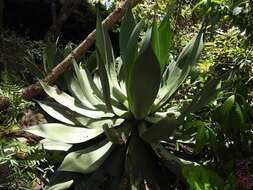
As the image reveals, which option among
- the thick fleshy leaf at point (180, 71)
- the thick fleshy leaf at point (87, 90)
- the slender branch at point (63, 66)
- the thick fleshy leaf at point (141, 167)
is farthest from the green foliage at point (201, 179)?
the slender branch at point (63, 66)

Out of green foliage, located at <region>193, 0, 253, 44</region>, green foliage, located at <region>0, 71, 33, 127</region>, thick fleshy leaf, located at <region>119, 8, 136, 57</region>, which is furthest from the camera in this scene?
thick fleshy leaf, located at <region>119, 8, 136, 57</region>

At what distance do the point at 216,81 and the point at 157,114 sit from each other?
477mm

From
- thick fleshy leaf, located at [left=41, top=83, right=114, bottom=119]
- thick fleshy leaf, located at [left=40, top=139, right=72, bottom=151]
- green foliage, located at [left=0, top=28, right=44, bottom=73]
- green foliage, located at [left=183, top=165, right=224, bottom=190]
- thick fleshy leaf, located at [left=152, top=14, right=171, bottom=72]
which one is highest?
green foliage, located at [left=0, top=28, right=44, bottom=73]

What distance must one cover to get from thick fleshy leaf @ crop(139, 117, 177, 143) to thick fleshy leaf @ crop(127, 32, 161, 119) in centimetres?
16

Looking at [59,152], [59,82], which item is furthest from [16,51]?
[59,152]

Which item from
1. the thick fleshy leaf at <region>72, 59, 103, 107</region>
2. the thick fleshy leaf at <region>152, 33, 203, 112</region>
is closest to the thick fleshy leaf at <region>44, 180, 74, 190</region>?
the thick fleshy leaf at <region>72, 59, 103, 107</region>

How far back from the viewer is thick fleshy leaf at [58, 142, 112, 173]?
7.54 feet

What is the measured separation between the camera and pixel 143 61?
2.38 m

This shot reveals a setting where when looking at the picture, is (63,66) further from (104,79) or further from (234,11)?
(234,11)

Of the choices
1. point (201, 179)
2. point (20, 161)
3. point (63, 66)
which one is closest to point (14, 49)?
point (63, 66)

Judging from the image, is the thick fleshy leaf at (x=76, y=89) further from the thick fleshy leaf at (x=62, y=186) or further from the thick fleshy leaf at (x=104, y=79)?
the thick fleshy leaf at (x=62, y=186)

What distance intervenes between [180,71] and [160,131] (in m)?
0.63

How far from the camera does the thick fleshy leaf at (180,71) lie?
9.04 feet

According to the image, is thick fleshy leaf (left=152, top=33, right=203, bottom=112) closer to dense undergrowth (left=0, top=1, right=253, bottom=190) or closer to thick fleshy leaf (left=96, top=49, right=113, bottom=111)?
dense undergrowth (left=0, top=1, right=253, bottom=190)
